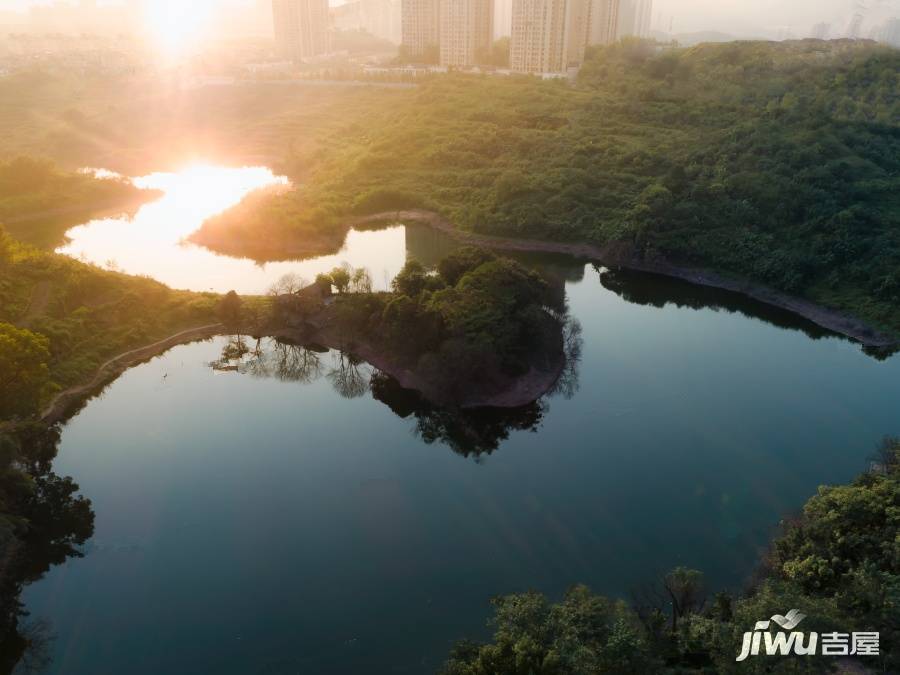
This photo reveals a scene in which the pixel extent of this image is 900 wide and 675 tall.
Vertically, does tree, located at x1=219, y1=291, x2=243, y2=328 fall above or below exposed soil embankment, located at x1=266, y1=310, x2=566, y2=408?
above

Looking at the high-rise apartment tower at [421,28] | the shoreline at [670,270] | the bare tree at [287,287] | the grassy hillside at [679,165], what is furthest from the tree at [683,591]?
the high-rise apartment tower at [421,28]

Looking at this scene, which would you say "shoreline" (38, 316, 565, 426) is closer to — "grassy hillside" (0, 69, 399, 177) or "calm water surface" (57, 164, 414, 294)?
"calm water surface" (57, 164, 414, 294)

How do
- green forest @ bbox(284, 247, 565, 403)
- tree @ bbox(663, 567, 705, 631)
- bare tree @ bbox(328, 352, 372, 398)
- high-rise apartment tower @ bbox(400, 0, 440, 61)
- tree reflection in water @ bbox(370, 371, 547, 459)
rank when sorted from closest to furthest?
1. tree @ bbox(663, 567, 705, 631)
2. tree reflection in water @ bbox(370, 371, 547, 459)
3. green forest @ bbox(284, 247, 565, 403)
4. bare tree @ bbox(328, 352, 372, 398)
5. high-rise apartment tower @ bbox(400, 0, 440, 61)

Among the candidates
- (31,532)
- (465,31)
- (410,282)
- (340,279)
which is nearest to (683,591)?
(410,282)

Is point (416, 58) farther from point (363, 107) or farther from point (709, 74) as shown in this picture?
point (709, 74)

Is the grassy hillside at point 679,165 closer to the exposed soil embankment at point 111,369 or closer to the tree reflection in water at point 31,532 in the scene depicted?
the exposed soil embankment at point 111,369

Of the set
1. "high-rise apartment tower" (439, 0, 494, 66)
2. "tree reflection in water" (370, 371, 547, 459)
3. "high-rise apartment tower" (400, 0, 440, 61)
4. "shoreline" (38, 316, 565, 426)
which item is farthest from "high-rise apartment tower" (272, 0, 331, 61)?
"tree reflection in water" (370, 371, 547, 459)

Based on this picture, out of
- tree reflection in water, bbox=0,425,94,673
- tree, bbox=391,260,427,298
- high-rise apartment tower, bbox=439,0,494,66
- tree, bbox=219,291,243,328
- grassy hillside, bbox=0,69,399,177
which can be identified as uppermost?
high-rise apartment tower, bbox=439,0,494,66

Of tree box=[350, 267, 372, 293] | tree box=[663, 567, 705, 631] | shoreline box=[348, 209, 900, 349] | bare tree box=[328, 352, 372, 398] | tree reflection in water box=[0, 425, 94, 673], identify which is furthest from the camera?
shoreline box=[348, 209, 900, 349]
